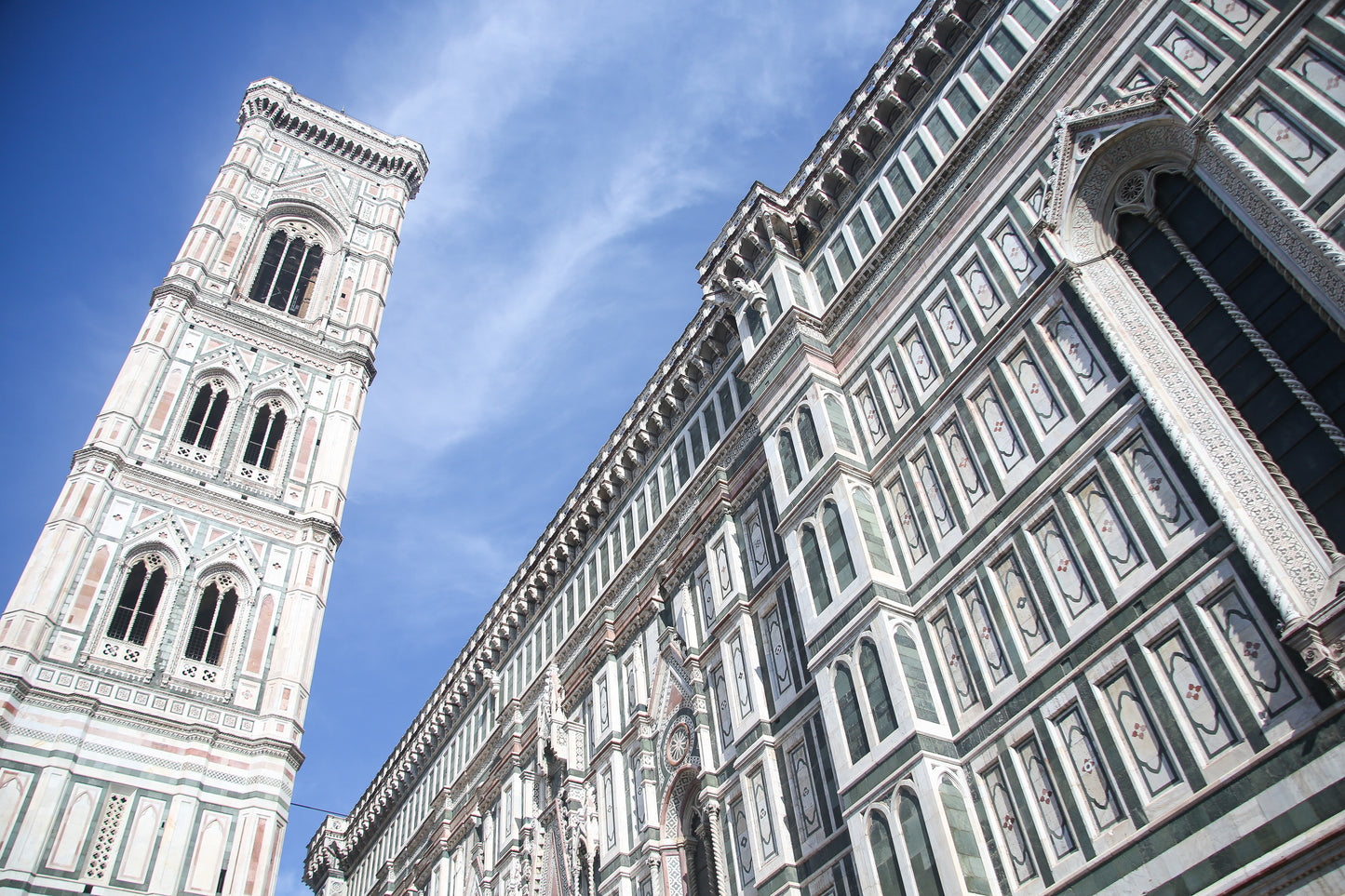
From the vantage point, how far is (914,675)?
37.1ft

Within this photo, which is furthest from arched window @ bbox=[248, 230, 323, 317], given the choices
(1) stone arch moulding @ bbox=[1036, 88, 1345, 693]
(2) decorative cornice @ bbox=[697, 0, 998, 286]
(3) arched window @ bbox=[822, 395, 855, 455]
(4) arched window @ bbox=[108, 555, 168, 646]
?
(1) stone arch moulding @ bbox=[1036, 88, 1345, 693]

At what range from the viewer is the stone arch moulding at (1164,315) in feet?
26.7

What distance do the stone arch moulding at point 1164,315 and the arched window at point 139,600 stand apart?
77.1 feet

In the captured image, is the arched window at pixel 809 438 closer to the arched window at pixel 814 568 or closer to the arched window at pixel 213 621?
the arched window at pixel 814 568

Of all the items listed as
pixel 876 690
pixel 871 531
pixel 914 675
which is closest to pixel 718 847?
pixel 876 690

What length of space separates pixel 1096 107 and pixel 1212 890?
8.37m

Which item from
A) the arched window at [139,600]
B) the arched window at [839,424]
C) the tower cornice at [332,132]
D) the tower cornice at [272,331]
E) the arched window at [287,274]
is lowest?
the arched window at [839,424]

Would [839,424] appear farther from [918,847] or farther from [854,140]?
[918,847]

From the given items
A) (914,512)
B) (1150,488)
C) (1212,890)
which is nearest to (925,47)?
(914,512)

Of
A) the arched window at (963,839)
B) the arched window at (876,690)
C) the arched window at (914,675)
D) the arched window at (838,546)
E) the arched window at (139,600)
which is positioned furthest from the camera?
the arched window at (139,600)

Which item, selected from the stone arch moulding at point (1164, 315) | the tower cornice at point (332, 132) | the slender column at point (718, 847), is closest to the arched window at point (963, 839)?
the stone arch moulding at point (1164, 315)

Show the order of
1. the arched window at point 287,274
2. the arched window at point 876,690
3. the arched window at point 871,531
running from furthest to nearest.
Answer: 1. the arched window at point 287,274
2. the arched window at point 871,531
3. the arched window at point 876,690

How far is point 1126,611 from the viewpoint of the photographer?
9.48 metres

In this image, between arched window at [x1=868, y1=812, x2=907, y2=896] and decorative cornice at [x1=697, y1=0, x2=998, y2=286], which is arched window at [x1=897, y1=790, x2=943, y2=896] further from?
decorative cornice at [x1=697, y1=0, x2=998, y2=286]
